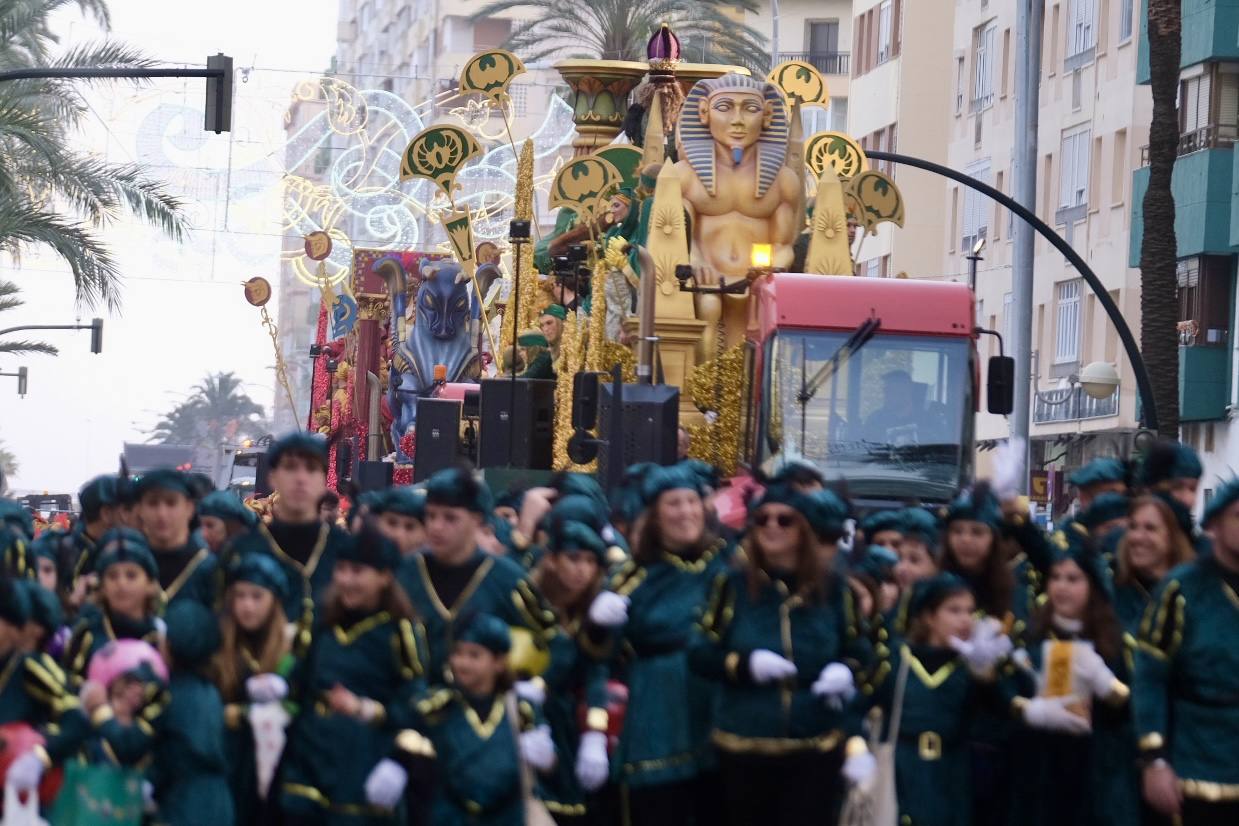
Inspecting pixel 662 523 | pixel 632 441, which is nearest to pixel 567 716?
pixel 662 523

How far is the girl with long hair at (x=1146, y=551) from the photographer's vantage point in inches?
406

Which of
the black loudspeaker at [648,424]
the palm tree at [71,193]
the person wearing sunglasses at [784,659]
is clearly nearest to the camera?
the person wearing sunglasses at [784,659]

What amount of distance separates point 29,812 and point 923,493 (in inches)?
398

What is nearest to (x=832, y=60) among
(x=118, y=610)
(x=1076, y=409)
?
(x=1076, y=409)

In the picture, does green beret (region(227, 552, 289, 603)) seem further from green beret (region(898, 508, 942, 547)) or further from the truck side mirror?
the truck side mirror

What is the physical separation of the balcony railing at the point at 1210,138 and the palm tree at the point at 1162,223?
15.3 metres

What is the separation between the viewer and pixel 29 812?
894 cm

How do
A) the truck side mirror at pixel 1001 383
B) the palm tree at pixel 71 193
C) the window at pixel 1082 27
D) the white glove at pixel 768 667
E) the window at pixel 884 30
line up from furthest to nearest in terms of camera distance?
1. the window at pixel 884 30
2. the window at pixel 1082 27
3. the palm tree at pixel 71 193
4. the truck side mirror at pixel 1001 383
5. the white glove at pixel 768 667

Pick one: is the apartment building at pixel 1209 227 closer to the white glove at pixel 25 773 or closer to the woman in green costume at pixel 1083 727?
the woman in green costume at pixel 1083 727

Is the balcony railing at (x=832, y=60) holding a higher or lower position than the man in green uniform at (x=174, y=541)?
higher

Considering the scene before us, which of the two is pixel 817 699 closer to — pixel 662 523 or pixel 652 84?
pixel 662 523

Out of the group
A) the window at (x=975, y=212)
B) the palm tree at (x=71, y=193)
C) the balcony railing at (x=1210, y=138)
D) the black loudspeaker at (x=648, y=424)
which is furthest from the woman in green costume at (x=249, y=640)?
the window at (x=975, y=212)

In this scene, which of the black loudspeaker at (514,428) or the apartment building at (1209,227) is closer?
the black loudspeaker at (514,428)

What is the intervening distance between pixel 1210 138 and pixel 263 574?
3437 cm
